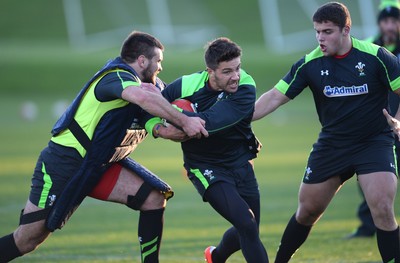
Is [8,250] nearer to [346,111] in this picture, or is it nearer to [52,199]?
[52,199]

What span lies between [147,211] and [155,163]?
31.8 ft

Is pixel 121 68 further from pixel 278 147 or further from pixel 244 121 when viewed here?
pixel 278 147

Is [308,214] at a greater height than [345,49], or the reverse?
[345,49]

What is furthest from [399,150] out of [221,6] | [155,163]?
[221,6]

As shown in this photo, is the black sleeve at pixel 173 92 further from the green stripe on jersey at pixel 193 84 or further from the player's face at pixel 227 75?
the player's face at pixel 227 75

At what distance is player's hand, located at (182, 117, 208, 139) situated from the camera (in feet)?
22.4

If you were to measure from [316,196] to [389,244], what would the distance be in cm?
79

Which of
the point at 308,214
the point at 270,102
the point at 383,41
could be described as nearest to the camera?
the point at 308,214

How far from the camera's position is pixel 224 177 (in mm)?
7152

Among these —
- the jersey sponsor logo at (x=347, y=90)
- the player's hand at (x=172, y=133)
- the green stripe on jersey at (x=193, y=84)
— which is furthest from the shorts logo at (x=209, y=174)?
the jersey sponsor logo at (x=347, y=90)

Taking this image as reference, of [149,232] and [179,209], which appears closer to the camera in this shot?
[149,232]

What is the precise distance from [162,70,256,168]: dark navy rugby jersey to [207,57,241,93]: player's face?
72mm

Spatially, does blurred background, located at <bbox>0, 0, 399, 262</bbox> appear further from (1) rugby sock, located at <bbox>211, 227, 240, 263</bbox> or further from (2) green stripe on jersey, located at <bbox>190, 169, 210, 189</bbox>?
(2) green stripe on jersey, located at <bbox>190, 169, 210, 189</bbox>

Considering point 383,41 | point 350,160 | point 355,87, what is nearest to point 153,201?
point 350,160
